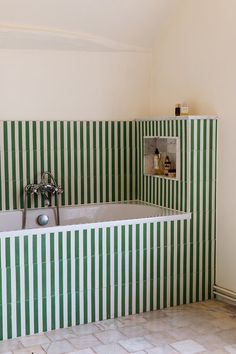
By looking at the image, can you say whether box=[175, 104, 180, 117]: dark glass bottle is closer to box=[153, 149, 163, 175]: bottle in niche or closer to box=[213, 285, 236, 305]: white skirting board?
box=[153, 149, 163, 175]: bottle in niche

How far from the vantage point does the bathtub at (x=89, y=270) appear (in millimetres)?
3713

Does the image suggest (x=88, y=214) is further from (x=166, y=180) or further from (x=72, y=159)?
(x=166, y=180)

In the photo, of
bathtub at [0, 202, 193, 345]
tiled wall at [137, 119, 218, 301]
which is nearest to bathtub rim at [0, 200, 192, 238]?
bathtub at [0, 202, 193, 345]

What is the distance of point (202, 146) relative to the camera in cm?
439

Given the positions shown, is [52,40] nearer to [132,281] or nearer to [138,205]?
[138,205]

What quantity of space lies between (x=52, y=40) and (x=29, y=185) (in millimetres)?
1213

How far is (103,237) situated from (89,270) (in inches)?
9.9

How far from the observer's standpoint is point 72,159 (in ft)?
16.0

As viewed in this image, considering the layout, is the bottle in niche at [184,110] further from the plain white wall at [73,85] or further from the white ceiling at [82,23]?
the white ceiling at [82,23]

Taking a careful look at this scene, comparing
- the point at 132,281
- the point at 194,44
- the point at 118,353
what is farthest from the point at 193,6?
the point at 118,353

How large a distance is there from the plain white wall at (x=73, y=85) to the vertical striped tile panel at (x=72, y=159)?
104mm

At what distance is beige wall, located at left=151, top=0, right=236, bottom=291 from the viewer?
14.1 ft

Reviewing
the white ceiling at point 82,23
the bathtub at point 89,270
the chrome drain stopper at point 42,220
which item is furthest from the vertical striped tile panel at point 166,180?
the chrome drain stopper at point 42,220

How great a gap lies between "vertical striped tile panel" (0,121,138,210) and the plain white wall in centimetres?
10
